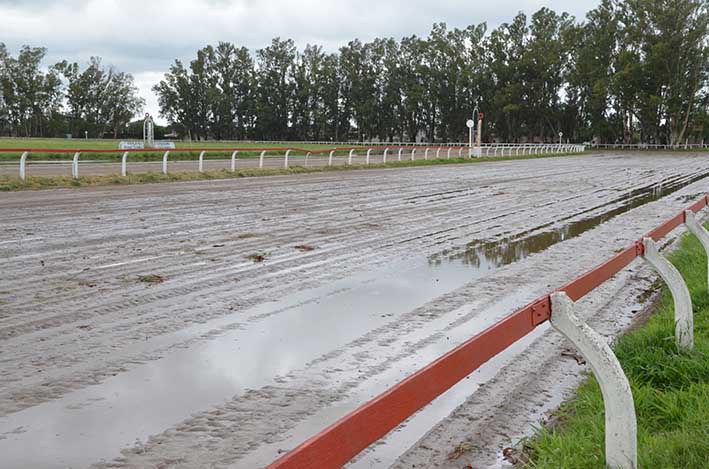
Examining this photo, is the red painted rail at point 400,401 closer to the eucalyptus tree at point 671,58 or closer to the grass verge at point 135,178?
the grass verge at point 135,178

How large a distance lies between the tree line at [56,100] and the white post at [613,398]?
397 feet

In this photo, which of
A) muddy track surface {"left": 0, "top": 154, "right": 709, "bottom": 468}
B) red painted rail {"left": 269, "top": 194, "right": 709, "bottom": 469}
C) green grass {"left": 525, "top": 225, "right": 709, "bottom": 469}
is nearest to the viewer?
red painted rail {"left": 269, "top": 194, "right": 709, "bottom": 469}

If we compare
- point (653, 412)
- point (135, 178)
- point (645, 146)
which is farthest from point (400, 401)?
point (645, 146)

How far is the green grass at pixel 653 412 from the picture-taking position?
12.3 ft

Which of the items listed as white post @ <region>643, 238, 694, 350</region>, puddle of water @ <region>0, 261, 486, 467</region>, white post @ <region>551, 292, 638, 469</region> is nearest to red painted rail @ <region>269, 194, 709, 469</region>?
white post @ <region>551, 292, 638, 469</region>

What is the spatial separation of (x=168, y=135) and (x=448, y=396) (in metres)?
124

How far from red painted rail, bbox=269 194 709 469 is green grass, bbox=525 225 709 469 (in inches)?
31.3

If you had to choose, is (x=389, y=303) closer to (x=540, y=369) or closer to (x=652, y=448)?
(x=540, y=369)

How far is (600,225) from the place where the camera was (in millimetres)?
14047

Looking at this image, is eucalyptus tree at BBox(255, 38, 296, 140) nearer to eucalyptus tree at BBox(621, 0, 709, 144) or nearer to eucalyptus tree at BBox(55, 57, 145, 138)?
eucalyptus tree at BBox(55, 57, 145, 138)

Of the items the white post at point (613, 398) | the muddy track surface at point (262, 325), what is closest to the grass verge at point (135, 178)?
the muddy track surface at point (262, 325)

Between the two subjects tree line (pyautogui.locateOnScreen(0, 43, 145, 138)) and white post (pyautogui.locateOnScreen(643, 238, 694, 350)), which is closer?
white post (pyautogui.locateOnScreen(643, 238, 694, 350))

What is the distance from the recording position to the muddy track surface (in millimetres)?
4168

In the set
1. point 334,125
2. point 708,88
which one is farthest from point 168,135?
point 708,88
